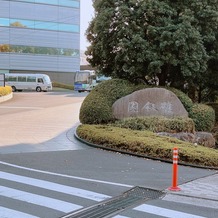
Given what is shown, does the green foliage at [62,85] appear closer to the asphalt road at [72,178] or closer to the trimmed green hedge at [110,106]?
the trimmed green hedge at [110,106]

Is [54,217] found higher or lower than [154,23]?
lower

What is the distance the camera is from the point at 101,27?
1741 centimetres

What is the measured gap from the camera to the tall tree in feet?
A: 54.2

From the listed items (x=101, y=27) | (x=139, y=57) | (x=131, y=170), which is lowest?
(x=131, y=170)

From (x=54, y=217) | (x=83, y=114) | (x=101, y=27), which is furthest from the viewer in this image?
(x=101, y=27)

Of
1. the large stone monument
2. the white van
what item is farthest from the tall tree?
the white van

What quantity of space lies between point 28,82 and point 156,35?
3910 cm

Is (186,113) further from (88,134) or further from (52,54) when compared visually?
(52,54)

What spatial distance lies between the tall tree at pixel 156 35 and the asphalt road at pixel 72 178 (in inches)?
194

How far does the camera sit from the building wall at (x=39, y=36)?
2416 inches

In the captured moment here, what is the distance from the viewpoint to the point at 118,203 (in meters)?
6.79

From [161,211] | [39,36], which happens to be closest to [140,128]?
[161,211]

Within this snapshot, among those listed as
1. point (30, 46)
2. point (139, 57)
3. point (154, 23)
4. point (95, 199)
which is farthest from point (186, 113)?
point (30, 46)

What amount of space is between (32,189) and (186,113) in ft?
34.3
